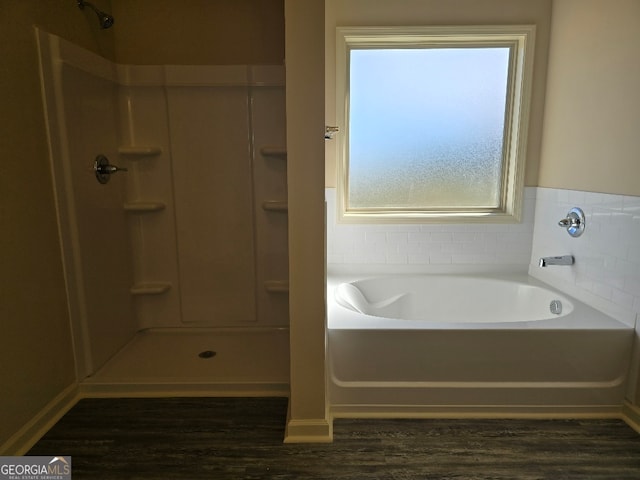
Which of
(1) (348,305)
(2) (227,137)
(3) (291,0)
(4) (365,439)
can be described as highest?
(3) (291,0)

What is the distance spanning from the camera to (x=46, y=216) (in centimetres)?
174

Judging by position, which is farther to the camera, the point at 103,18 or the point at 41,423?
the point at 103,18

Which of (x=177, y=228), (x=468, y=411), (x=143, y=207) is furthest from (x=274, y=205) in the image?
(x=468, y=411)

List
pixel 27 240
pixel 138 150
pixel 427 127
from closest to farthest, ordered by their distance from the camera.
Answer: pixel 27 240
pixel 138 150
pixel 427 127

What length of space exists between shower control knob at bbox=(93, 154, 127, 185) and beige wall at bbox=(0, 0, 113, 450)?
13.3 inches

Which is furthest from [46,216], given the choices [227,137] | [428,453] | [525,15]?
[525,15]

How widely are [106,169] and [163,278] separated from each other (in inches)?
29.9

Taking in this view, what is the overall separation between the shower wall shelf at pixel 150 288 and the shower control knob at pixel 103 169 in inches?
27.6

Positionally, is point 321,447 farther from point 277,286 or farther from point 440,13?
point 440,13

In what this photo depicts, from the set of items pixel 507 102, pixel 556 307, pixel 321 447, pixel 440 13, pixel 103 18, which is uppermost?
pixel 440 13

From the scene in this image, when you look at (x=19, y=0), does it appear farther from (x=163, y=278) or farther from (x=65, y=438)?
(x=65, y=438)

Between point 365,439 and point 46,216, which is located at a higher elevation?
point 46,216

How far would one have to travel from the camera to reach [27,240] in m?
1.63

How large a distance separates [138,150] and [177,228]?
508 mm
